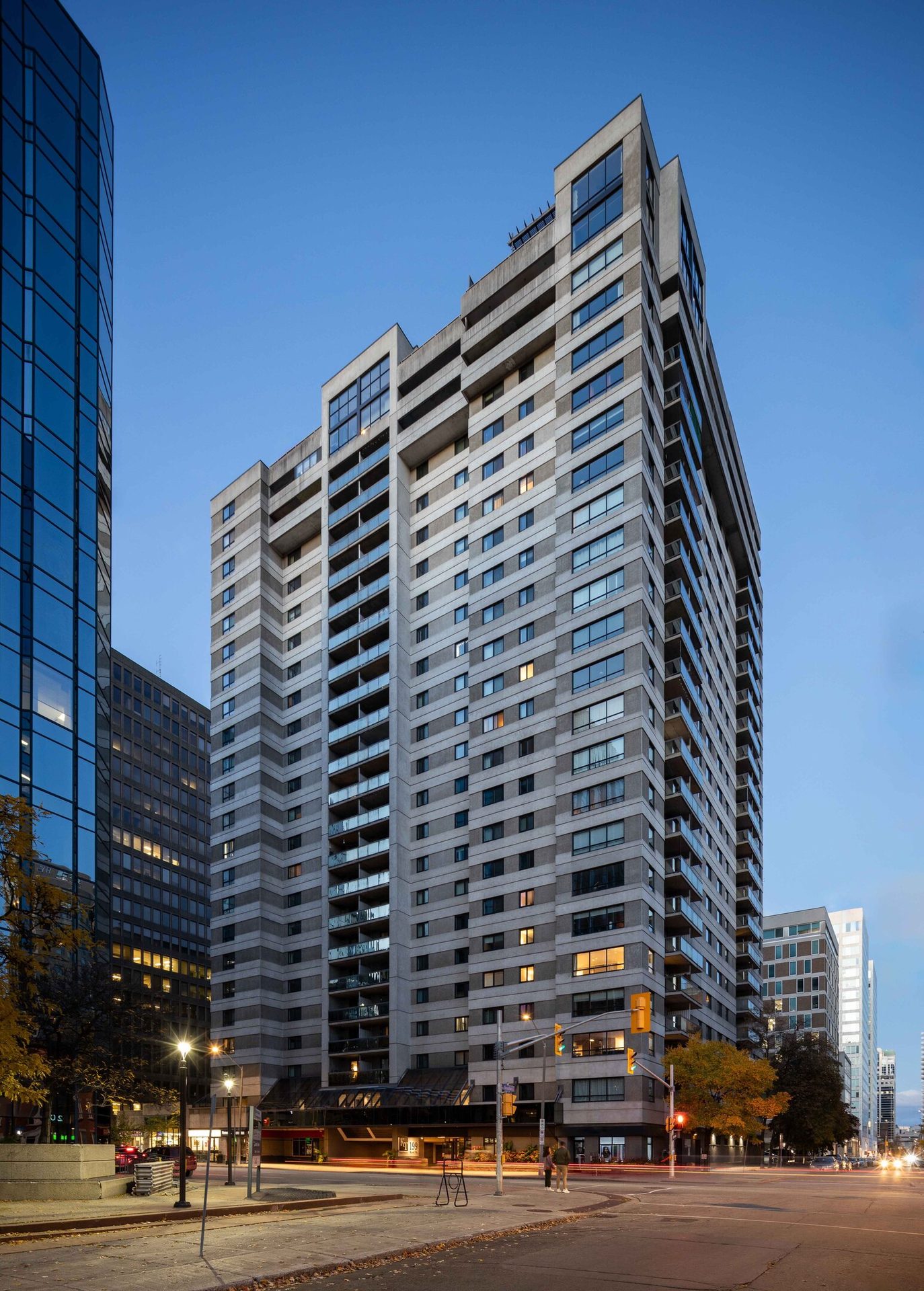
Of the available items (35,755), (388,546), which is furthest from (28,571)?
(388,546)

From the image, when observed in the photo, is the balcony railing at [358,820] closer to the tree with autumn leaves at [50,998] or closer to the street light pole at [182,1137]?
the tree with autumn leaves at [50,998]

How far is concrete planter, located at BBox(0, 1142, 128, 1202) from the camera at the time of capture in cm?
3091

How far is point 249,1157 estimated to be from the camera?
3316 cm

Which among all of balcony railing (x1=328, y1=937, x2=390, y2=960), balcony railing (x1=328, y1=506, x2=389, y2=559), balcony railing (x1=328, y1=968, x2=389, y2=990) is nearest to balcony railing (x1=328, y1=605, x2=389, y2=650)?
balcony railing (x1=328, y1=506, x2=389, y2=559)

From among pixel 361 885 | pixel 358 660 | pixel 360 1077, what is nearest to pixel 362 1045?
pixel 360 1077

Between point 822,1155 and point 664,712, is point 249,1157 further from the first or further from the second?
point 822,1155

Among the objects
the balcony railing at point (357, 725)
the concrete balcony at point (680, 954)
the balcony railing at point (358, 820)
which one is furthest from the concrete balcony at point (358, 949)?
the concrete balcony at point (680, 954)

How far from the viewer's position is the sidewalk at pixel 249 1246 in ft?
57.2

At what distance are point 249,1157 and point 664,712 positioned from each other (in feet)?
180

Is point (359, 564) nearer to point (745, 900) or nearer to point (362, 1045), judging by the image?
point (362, 1045)

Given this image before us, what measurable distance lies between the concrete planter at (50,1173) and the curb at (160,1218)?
5417 millimetres

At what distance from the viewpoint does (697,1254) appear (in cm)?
2125

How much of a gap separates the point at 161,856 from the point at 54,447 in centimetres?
A: 10046

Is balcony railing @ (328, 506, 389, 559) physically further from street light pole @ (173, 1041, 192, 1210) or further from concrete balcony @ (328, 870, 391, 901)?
street light pole @ (173, 1041, 192, 1210)
